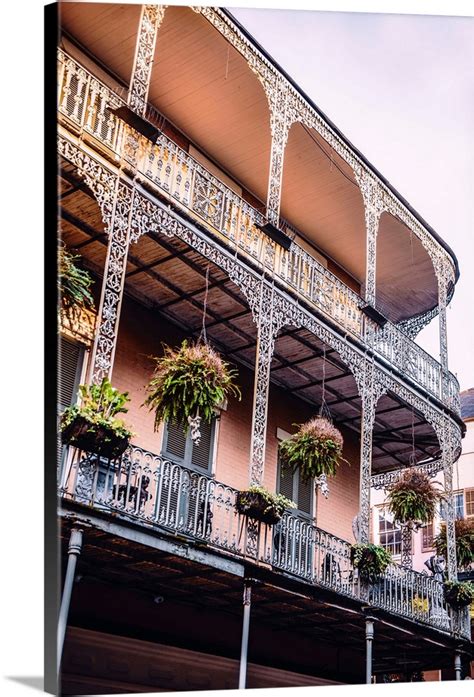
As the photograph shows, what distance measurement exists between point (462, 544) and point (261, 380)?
18.6ft

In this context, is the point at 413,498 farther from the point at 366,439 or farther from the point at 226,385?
the point at 226,385

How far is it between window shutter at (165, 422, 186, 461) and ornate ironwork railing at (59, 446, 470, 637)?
22cm

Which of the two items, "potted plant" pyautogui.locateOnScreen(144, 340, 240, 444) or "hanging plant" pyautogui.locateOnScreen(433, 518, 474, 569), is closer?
"potted plant" pyautogui.locateOnScreen(144, 340, 240, 444)

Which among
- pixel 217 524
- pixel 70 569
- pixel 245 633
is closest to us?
pixel 70 569

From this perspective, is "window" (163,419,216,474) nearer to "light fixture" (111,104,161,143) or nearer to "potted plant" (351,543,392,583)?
"potted plant" (351,543,392,583)

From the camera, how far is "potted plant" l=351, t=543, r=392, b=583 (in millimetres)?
10891

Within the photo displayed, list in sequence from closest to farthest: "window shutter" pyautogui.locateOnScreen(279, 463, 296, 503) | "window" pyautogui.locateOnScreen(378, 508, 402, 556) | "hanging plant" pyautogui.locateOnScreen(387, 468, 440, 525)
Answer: "hanging plant" pyautogui.locateOnScreen(387, 468, 440, 525) → "window shutter" pyautogui.locateOnScreen(279, 463, 296, 503) → "window" pyautogui.locateOnScreen(378, 508, 402, 556)

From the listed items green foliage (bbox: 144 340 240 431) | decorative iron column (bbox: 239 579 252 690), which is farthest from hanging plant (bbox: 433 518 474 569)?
green foliage (bbox: 144 340 240 431)

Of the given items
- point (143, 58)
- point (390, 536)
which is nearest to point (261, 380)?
point (143, 58)

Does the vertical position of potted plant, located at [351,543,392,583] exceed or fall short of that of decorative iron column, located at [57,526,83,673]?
it exceeds it

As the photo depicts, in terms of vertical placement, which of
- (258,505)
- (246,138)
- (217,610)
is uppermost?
(246,138)

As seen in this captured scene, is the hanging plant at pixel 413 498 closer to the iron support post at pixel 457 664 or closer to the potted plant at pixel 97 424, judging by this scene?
the iron support post at pixel 457 664

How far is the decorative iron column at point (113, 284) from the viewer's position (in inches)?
317

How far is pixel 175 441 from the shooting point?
425 inches
